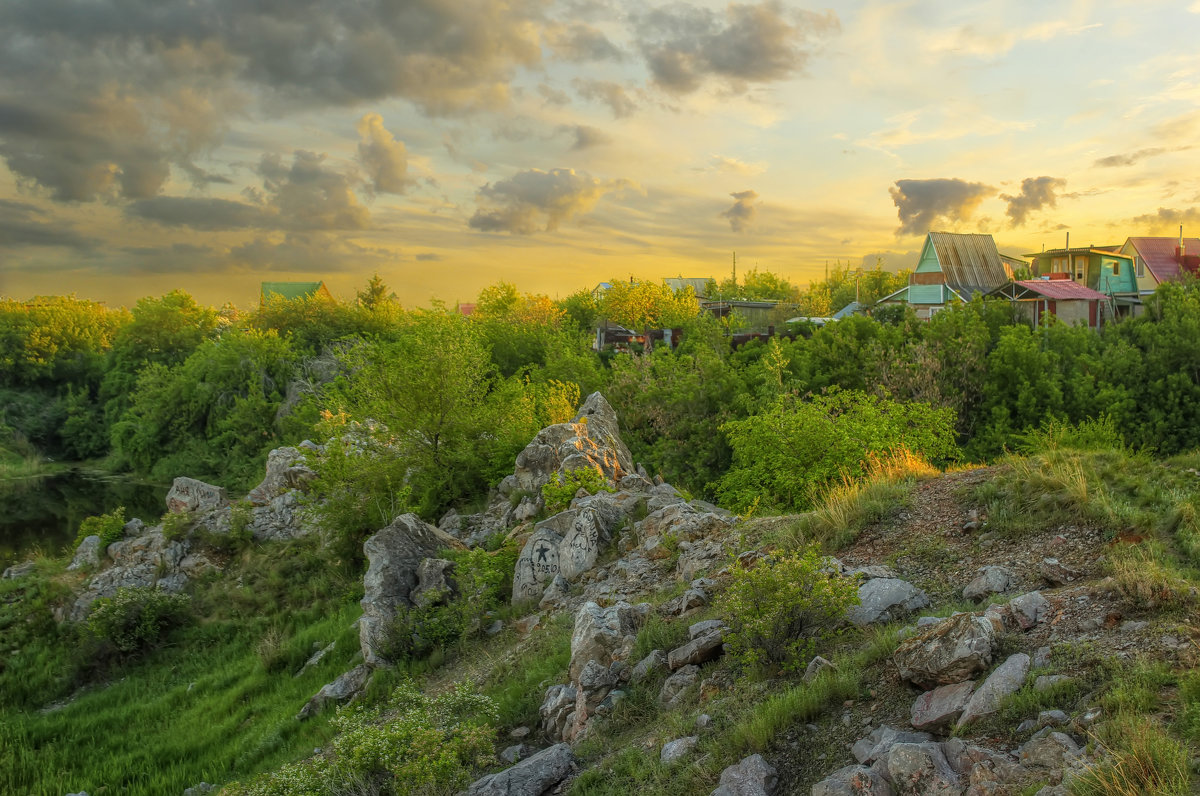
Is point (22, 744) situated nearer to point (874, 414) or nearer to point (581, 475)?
point (581, 475)

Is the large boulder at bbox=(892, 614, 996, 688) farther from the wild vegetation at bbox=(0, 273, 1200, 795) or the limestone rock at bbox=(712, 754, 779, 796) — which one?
the limestone rock at bbox=(712, 754, 779, 796)

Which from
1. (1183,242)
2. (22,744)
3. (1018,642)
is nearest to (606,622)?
(1018,642)

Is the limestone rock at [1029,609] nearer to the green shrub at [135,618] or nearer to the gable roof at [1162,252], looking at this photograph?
the green shrub at [135,618]

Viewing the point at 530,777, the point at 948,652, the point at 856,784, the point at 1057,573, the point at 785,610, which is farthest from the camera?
the point at 1057,573

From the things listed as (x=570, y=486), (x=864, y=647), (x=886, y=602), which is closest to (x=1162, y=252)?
(x=570, y=486)

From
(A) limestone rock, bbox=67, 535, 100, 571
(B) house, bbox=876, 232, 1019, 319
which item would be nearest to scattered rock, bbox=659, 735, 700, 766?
(A) limestone rock, bbox=67, 535, 100, 571

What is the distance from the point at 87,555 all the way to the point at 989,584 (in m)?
28.8

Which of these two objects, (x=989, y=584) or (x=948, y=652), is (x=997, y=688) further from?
(x=989, y=584)

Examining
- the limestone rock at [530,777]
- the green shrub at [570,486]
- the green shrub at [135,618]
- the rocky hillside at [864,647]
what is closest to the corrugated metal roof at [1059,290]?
the green shrub at [570,486]

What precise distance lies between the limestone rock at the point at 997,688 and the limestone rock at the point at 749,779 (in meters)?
1.46

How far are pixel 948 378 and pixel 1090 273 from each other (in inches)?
1023

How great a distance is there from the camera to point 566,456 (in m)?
18.3

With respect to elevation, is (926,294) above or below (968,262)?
below

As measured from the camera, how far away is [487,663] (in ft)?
37.6
